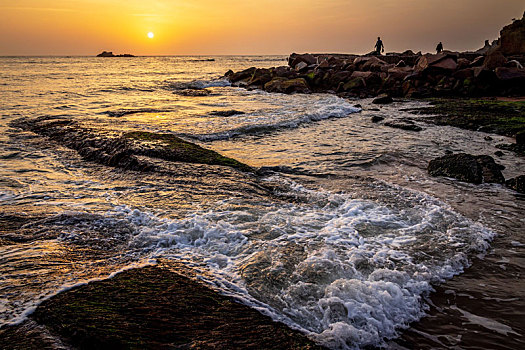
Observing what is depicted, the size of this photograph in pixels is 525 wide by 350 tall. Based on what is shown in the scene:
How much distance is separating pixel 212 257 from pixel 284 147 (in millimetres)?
5613

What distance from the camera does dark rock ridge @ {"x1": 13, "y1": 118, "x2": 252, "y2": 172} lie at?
6314 millimetres

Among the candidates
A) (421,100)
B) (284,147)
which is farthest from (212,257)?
(421,100)

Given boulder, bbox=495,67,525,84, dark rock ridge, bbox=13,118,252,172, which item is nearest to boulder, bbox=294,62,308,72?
boulder, bbox=495,67,525,84

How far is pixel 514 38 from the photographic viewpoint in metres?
29.4

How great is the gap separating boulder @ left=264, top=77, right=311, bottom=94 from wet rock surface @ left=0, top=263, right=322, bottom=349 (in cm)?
2152

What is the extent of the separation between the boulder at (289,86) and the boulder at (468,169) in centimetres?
1741

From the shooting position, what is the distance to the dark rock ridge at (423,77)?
1673 centimetres

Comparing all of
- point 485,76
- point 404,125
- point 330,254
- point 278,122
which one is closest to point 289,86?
point 485,76

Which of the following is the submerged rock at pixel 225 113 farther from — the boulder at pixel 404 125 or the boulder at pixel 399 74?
the boulder at pixel 399 74

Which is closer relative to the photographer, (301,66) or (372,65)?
(372,65)

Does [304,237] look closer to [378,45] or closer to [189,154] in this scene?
[189,154]

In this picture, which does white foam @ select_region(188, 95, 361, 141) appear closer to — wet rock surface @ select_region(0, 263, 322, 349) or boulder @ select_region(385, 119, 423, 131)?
boulder @ select_region(385, 119, 423, 131)

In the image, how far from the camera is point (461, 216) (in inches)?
175

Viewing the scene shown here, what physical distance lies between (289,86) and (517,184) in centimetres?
1885
